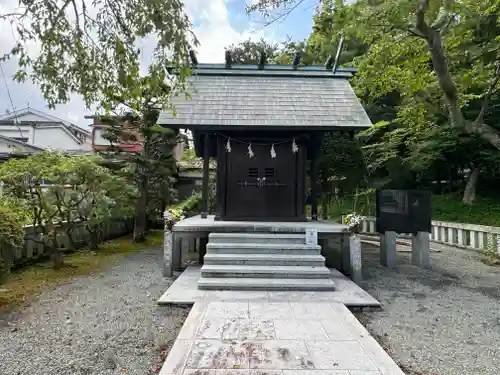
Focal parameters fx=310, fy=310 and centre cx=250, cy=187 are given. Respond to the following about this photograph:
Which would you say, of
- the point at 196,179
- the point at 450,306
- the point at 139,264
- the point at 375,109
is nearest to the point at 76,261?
the point at 139,264

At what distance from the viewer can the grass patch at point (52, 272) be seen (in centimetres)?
472

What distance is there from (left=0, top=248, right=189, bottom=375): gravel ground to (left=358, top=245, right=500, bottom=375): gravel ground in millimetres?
2470

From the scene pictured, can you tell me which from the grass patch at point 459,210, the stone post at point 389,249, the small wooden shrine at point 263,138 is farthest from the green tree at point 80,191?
the grass patch at point 459,210

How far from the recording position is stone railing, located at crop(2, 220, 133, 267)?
6.09 meters

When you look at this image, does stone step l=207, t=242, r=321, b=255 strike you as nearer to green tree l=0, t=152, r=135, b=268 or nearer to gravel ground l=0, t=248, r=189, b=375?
gravel ground l=0, t=248, r=189, b=375

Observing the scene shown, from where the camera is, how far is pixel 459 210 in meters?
13.8

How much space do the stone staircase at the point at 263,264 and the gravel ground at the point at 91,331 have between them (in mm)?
947

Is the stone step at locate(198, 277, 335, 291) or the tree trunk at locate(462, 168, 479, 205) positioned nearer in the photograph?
the stone step at locate(198, 277, 335, 291)

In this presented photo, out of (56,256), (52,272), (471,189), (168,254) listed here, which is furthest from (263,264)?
(471,189)

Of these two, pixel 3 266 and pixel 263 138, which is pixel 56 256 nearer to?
pixel 3 266

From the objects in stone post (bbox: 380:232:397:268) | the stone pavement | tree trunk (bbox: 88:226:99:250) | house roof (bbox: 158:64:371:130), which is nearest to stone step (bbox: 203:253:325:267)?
the stone pavement

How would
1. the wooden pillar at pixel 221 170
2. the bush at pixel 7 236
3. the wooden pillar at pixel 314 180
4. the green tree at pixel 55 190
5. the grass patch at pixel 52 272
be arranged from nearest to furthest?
the bush at pixel 7 236, the grass patch at pixel 52 272, the green tree at pixel 55 190, the wooden pillar at pixel 221 170, the wooden pillar at pixel 314 180

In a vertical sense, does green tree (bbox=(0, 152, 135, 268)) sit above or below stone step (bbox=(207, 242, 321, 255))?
above

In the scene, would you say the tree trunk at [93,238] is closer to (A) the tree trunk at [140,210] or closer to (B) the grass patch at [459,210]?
(A) the tree trunk at [140,210]
